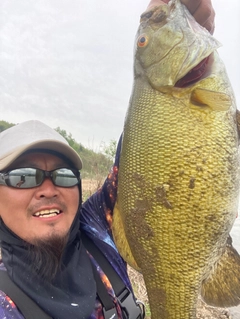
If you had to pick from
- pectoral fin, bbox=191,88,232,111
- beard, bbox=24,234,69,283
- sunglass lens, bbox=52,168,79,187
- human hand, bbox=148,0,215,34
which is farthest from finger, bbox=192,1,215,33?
beard, bbox=24,234,69,283

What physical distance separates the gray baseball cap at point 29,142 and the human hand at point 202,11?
108cm

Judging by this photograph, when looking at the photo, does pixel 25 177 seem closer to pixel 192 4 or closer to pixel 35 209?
pixel 35 209

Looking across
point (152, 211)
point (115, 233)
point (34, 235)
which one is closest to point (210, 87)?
point (152, 211)

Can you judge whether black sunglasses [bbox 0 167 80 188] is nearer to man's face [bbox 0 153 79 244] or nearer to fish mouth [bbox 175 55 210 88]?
man's face [bbox 0 153 79 244]

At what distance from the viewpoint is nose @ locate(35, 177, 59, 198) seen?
1.99 meters

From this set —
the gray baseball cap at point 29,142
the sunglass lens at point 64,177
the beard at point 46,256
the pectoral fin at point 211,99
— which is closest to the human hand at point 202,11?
the pectoral fin at point 211,99

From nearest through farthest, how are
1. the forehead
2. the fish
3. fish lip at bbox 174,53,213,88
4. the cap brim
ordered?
the fish
fish lip at bbox 174,53,213,88
the cap brim
the forehead

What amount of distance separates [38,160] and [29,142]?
15 cm

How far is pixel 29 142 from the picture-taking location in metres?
2.00

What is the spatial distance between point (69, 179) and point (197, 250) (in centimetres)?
90

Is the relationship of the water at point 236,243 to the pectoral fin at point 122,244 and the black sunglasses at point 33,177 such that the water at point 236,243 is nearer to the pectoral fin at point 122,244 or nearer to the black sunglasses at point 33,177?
the pectoral fin at point 122,244

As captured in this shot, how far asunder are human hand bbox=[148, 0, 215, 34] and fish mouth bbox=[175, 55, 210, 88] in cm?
28

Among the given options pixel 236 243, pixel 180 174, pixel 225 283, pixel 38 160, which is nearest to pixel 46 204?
pixel 38 160

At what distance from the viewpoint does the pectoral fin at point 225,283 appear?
181cm
